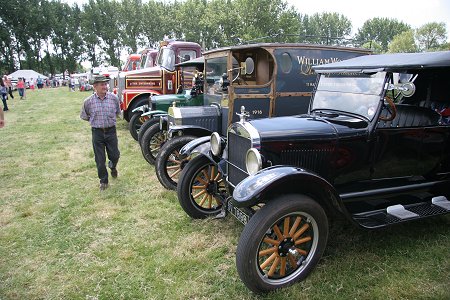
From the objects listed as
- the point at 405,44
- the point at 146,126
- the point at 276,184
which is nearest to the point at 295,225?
the point at 276,184

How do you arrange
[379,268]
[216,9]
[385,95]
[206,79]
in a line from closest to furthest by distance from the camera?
[379,268]
[385,95]
[206,79]
[216,9]

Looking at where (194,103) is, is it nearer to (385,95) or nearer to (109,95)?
(109,95)

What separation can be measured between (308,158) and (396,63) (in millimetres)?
1227

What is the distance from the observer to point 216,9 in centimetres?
3369

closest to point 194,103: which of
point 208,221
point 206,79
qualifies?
point 206,79

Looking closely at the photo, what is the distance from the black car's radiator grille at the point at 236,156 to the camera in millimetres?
3211

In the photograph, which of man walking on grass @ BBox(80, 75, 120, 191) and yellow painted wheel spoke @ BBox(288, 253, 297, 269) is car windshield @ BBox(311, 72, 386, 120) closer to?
yellow painted wheel spoke @ BBox(288, 253, 297, 269)

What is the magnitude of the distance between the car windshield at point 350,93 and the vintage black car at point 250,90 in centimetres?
132

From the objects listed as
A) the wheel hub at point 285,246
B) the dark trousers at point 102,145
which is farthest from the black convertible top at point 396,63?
the dark trousers at point 102,145

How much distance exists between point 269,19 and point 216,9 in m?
7.10

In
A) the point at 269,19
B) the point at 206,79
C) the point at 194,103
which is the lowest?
the point at 194,103

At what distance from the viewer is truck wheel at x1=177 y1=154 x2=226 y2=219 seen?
3869mm

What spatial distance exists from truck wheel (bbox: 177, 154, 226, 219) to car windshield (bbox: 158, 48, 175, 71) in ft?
18.4

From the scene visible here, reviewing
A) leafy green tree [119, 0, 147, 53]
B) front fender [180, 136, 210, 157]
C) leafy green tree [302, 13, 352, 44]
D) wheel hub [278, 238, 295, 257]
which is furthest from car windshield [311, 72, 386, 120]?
leafy green tree [302, 13, 352, 44]
